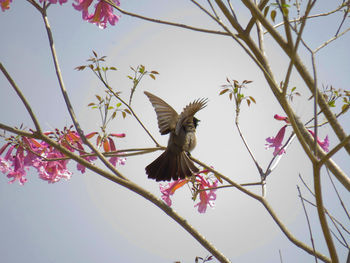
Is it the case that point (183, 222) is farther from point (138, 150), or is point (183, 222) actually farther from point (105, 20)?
point (105, 20)

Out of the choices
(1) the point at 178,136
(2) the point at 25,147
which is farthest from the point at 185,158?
→ (2) the point at 25,147

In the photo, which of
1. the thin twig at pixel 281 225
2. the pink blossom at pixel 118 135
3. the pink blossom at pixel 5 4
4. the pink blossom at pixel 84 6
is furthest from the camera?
the pink blossom at pixel 118 135

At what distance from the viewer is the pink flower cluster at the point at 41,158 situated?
3254mm

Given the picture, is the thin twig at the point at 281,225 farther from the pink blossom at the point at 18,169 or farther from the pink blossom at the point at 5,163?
the pink blossom at the point at 5,163

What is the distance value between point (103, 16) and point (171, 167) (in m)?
1.49

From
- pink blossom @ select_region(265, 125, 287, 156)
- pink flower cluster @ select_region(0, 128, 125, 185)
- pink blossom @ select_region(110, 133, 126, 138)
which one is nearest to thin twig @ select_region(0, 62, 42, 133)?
pink flower cluster @ select_region(0, 128, 125, 185)

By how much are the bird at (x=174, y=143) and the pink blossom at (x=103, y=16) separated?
73 cm

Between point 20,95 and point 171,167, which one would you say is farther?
point 171,167

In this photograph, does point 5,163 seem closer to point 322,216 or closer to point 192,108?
point 192,108

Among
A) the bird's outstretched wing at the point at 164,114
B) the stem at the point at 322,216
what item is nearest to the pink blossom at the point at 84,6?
the bird's outstretched wing at the point at 164,114

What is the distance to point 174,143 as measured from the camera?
3.62m

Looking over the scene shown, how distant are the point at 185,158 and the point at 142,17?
1426 millimetres

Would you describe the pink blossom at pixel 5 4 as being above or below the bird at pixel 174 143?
above

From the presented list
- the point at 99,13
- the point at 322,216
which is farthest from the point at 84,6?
the point at 322,216
